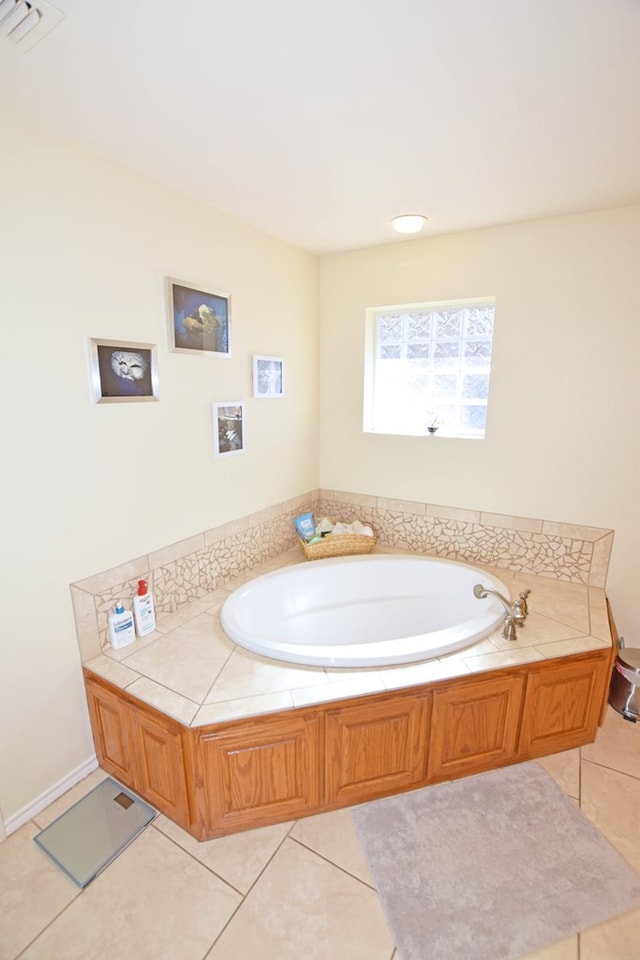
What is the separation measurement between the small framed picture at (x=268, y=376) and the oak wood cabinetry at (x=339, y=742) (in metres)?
1.65

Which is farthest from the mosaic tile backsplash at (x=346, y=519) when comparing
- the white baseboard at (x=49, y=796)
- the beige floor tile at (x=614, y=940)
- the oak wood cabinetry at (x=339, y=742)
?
the beige floor tile at (x=614, y=940)

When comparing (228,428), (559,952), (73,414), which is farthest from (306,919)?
(228,428)

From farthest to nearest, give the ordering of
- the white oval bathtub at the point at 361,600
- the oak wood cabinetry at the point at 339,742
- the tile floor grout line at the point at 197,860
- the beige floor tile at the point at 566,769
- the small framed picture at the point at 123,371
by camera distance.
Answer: the white oval bathtub at the point at 361,600, the beige floor tile at the point at 566,769, the small framed picture at the point at 123,371, the oak wood cabinetry at the point at 339,742, the tile floor grout line at the point at 197,860

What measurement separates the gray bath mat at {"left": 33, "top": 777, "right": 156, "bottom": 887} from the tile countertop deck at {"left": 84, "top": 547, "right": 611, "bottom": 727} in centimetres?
51

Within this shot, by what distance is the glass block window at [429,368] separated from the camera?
2.73m

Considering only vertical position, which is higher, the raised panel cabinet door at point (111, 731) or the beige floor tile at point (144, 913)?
the raised panel cabinet door at point (111, 731)

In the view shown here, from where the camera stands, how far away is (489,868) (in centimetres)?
156

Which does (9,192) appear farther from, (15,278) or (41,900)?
(41,900)

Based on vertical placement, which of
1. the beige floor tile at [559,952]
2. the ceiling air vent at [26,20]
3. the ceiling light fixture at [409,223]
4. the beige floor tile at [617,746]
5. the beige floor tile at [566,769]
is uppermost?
the ceiling air vent at [26,20]

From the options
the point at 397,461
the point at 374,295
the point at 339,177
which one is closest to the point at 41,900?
the point at 397,461

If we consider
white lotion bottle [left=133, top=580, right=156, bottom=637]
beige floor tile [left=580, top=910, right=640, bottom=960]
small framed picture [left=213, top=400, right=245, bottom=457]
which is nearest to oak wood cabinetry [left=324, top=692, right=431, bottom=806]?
beige floor tile [left=580, top=910, right=640, bottom=960]

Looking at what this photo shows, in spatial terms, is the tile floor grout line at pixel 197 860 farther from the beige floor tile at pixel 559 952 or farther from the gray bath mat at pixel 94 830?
the beige floor tile at pixel 559 952

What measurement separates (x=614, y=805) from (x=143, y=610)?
2.11 metres

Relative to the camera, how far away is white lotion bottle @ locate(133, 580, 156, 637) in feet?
6.53
